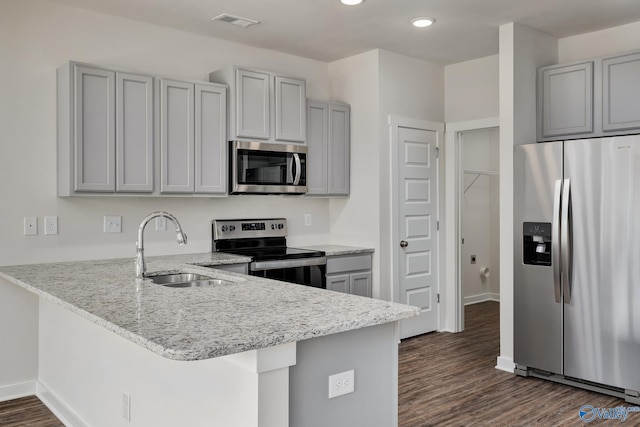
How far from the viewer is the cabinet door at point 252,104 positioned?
164 inches

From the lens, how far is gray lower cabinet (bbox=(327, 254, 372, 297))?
180 inches

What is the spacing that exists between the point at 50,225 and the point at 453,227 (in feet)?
11.6

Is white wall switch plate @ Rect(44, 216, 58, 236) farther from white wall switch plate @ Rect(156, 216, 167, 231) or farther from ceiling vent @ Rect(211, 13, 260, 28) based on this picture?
ceiling vent @ Rect(211, 13, 260, 28)

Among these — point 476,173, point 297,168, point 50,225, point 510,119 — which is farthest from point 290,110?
point 476,173

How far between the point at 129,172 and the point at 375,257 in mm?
2234

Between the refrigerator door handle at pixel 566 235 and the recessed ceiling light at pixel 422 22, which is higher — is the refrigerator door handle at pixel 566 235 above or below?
below

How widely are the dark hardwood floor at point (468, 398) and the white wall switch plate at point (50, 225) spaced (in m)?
1.10

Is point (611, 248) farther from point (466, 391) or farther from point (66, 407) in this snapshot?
point (66, 407)

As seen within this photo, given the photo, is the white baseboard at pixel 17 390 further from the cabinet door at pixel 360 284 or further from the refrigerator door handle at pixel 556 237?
the refrigerator door handle at pixel 556 237

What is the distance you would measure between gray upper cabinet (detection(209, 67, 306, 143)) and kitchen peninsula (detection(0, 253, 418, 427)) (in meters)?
1.61

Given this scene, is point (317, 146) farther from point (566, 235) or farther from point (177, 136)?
point (566, 235)

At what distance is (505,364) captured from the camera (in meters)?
4.12

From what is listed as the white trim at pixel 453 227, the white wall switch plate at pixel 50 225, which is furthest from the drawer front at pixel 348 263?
the white wall switch plate at pixel 50 225

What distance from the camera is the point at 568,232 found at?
368cm
